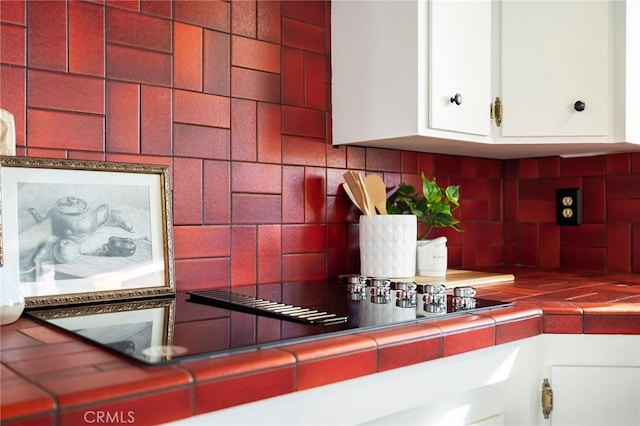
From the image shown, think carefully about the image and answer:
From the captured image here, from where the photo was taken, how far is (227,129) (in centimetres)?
151

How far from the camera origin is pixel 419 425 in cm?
100

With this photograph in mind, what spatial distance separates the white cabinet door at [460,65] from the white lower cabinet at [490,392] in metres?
0.66

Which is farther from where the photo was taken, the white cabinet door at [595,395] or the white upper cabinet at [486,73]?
the white upper cabinet at [486,73]

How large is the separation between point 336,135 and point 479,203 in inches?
28.4

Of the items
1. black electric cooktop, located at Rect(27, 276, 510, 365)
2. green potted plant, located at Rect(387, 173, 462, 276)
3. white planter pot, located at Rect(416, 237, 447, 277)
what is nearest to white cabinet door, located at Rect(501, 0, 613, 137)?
green potted plant, located at Rect(387, 173, 462, 276)

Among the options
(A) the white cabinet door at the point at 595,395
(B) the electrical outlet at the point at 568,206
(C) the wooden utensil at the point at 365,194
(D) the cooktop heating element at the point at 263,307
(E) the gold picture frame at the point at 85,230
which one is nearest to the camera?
(D) the cooktop heating element at the point at 263,307

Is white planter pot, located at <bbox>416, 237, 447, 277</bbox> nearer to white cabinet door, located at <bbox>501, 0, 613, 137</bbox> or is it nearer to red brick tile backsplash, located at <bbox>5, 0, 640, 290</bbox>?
red brick tile backsplash, located at <bbox>5, 0, 640, 290</bbox>

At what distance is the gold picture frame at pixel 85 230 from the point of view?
44.1 inches

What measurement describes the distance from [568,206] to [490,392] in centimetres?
115

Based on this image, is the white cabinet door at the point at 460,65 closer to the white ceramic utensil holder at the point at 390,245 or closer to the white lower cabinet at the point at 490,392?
the white ceramic utensil holder at the point at 390,245

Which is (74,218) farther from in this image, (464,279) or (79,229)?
(464,279)

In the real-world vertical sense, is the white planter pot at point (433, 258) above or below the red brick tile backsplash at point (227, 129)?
below

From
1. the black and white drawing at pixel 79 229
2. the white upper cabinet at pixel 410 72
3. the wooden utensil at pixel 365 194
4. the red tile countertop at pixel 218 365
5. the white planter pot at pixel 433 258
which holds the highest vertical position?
the white upper cabinet at pixel 410 72

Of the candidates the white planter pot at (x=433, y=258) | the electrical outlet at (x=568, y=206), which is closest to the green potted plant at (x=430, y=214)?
the white planter pot at (x=433, y=258)
